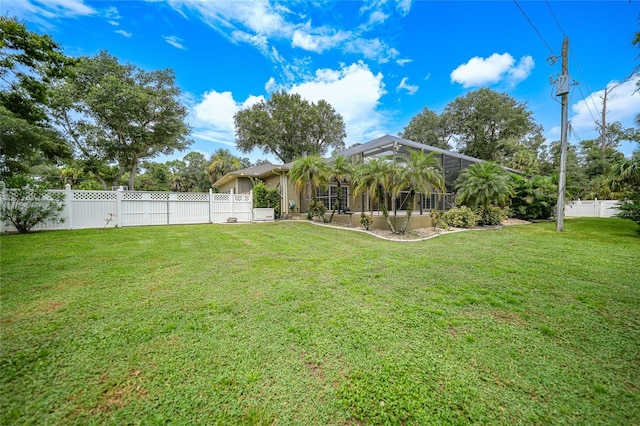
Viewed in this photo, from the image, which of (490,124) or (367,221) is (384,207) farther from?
(490,124)

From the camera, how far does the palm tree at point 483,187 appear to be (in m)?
11.9

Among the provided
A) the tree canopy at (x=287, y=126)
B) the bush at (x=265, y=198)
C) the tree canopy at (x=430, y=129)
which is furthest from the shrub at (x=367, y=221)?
the tree canopy at (x=430, y=129)

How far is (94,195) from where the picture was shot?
10117 mm

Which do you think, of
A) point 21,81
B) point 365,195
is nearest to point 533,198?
point 365,195

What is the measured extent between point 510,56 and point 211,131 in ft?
85.9

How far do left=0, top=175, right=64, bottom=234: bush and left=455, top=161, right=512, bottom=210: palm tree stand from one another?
1860 centimetres

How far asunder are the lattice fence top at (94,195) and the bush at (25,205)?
888 millimetres

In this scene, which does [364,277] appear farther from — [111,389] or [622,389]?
[111,389]

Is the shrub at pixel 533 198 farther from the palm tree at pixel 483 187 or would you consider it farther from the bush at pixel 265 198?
the bush at pixel 265 198

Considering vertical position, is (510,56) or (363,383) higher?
(510,56)

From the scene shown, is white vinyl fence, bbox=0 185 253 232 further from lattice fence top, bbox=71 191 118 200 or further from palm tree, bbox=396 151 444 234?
palm tree, bbox=396 151 444 234

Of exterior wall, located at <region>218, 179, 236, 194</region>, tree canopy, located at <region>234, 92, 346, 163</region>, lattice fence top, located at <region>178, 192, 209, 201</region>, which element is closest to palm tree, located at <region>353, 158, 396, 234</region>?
lattice fence top, located at <region>178, 192, 209, 201</region>

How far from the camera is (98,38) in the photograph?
1015 cm

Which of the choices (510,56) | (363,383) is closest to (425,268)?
(363,383)
